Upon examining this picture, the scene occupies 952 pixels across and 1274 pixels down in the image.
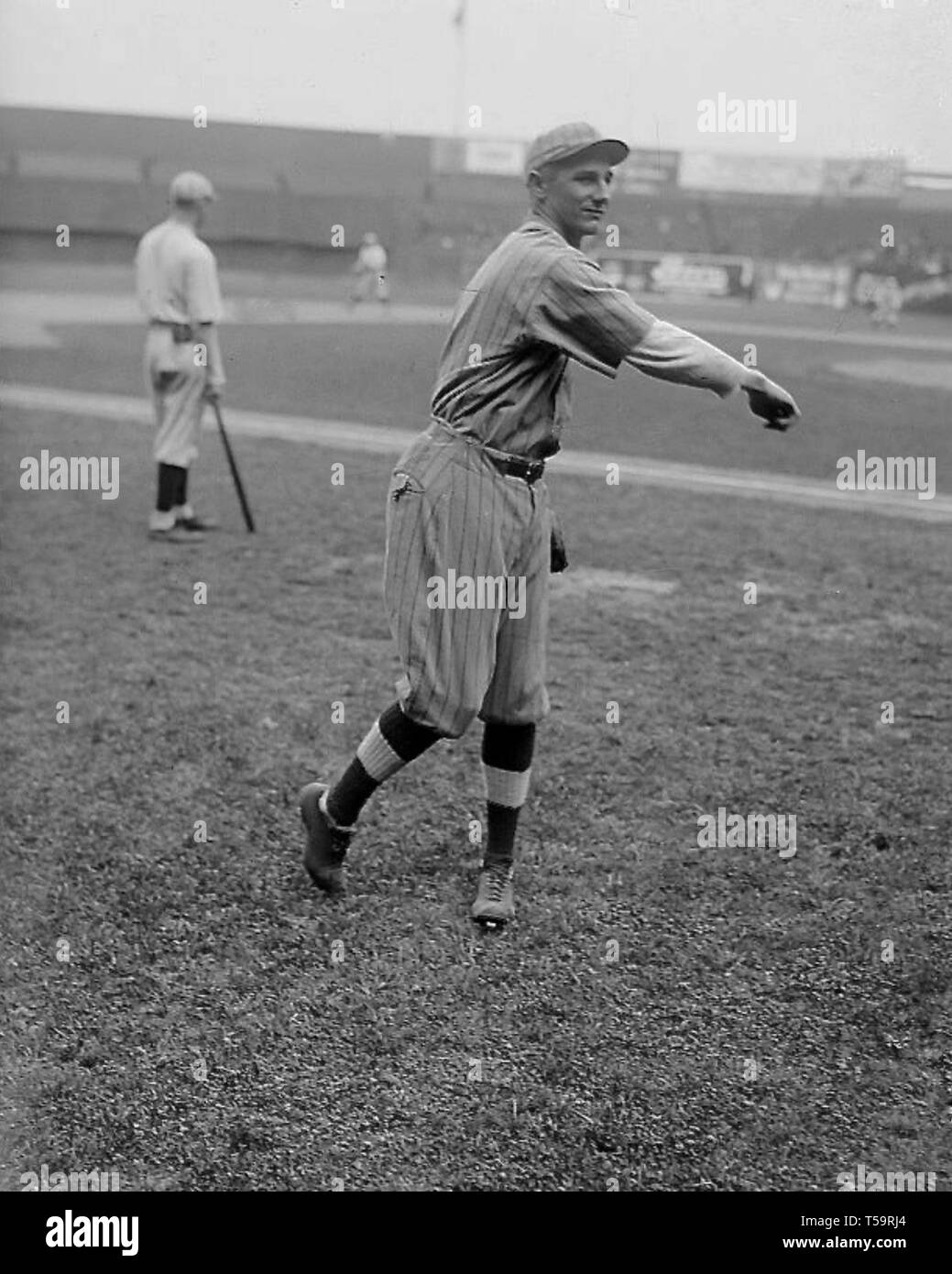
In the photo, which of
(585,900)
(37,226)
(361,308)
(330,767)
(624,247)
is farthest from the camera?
(37,226)

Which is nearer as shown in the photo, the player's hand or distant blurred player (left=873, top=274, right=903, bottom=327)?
the player's hand

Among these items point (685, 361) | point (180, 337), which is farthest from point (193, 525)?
point (685, 361)

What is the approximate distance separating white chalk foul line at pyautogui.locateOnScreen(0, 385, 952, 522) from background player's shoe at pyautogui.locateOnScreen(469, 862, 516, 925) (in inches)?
277

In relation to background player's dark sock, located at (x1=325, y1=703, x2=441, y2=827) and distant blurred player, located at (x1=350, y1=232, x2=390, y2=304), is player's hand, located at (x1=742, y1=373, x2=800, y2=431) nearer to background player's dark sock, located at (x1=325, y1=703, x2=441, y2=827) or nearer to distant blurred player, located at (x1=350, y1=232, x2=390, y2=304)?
background player's dark sock, located at (x1=325, y1=703, x2=441, y2=827)

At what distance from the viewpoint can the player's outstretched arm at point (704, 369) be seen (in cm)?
335

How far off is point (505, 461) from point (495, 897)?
115cm

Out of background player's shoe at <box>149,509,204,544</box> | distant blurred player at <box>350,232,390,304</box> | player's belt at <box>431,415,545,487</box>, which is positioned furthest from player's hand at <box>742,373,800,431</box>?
distant blurred player at <box>350,232,390,304</box>

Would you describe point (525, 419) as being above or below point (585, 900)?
above

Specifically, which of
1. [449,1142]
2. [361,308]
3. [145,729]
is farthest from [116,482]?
[361,308]

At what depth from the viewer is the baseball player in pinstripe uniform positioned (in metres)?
3.42

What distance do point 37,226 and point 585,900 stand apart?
33.3 metres

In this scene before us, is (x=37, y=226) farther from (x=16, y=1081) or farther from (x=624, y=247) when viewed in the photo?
(x=16, y=1081)

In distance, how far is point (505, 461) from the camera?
3.64 meters

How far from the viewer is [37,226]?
112 ft
